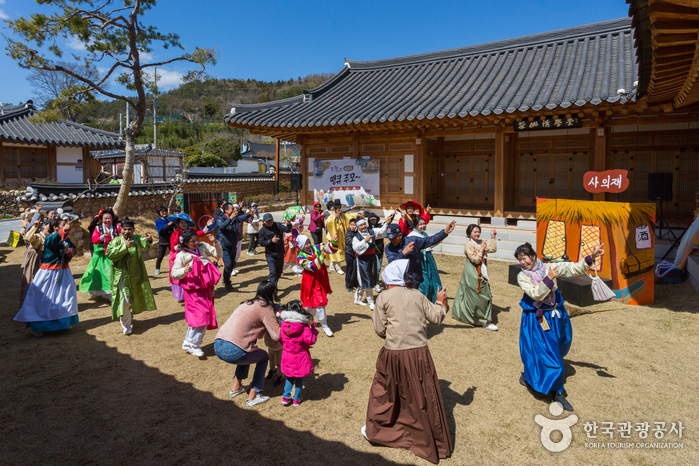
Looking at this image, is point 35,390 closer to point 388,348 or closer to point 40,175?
point 388,348

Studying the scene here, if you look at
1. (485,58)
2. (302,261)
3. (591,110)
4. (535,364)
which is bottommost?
(535,364)

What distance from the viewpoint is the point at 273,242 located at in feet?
22.0

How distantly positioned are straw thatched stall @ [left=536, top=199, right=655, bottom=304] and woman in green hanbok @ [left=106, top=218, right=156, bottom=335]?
7395mm

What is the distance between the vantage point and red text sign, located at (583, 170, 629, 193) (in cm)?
778

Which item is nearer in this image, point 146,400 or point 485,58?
point 146,400

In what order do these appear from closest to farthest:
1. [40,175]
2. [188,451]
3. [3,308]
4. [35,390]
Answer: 1. [188,451]
2. [35,390]
3. [3,308]
4. [40,175]

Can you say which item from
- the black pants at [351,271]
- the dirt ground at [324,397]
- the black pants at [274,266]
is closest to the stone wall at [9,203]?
the dirt ground at [324,397]

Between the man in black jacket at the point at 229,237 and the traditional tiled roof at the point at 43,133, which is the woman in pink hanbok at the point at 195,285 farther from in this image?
the traditional tiled roof at the point at 43,133

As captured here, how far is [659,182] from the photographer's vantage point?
9664 millimetres

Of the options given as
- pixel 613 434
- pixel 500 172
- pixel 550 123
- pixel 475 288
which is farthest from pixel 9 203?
pixel 613 434

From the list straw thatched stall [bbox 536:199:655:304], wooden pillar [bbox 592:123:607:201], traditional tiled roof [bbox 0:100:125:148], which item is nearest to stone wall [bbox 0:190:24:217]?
traditional tiled roof [bbox 0:100:125:148]

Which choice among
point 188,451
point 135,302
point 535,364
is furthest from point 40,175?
point 535,364

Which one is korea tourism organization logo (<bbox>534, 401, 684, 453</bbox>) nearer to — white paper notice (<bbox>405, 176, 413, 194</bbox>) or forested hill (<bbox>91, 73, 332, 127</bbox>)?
white paper notice (<bbox>405, 176, 413, 194</bbox>)

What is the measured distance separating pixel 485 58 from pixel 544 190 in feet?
17.3
